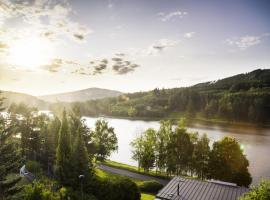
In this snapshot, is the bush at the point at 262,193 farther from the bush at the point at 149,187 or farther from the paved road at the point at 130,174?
the paved road at the point at 130,174

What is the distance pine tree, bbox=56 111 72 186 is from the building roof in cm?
1290

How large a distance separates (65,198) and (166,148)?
96.4ft

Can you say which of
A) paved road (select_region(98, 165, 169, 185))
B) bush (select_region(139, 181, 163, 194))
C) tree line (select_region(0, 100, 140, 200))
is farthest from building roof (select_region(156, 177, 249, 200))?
paved road (select_region(98, 165, 169, 185))

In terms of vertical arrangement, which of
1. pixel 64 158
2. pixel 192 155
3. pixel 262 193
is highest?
pixel 262 193

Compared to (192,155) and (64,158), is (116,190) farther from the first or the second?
(192,155)

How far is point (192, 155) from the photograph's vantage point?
51.3 metres

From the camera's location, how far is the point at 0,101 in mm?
29125

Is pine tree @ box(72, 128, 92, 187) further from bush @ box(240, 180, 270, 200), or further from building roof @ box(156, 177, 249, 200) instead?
bush @ box(240, 180, 270, 200)

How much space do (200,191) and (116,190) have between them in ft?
33.4

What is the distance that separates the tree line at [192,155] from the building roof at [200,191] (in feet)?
54.4

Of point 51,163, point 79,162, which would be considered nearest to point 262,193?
point 79,162

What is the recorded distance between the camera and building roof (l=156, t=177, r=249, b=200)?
87.7 ft

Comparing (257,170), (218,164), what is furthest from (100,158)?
(257,170)

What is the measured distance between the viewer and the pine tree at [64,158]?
33.9 metres
